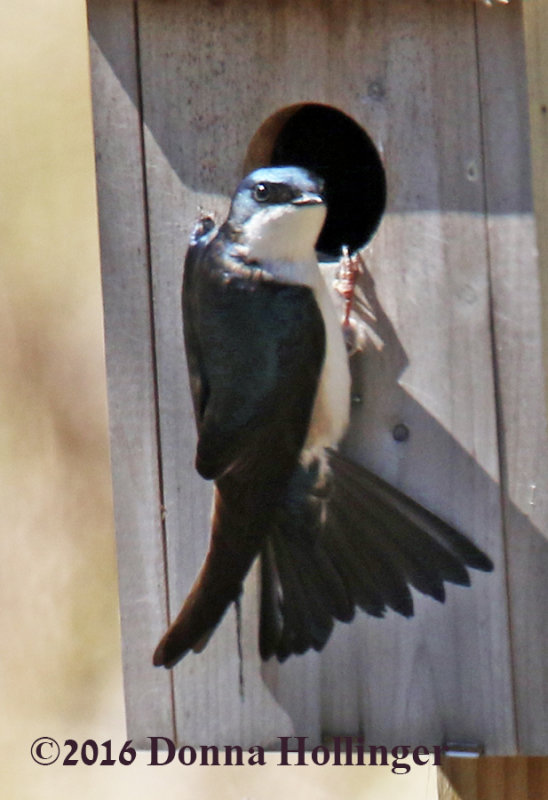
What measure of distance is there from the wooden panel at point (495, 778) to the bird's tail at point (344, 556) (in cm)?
29

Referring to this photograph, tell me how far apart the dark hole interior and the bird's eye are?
34 centimetres

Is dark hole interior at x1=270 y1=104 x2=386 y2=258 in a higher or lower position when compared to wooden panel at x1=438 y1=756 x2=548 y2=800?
higher

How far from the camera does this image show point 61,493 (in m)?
3.02

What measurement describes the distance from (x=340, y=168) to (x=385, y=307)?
0.45 m

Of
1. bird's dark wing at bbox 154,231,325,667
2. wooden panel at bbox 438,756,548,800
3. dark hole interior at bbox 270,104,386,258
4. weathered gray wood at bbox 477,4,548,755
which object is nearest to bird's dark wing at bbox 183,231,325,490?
bird's dark wing at bbox 154,231,325,667

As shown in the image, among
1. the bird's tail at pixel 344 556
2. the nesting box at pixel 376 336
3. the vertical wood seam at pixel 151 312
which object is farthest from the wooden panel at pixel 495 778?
the vertical wood seam at pixel 151 312

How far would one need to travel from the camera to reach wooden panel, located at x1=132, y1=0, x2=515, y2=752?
5.55 feet

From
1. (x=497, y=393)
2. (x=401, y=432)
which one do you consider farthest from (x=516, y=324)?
(x=401, y=432)

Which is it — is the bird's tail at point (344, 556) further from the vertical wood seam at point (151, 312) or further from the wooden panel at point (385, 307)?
the vertical wood seam at point (151, 312)

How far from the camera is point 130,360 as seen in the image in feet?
5.88

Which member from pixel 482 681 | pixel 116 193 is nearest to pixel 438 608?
pixel 482 681

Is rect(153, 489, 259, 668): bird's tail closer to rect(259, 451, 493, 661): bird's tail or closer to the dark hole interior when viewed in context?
rect(259, 451, 493, 661): bird's tail

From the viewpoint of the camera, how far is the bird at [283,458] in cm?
167

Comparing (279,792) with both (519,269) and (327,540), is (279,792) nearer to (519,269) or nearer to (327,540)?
(327,540)
